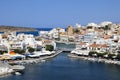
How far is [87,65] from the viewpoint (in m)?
15.8

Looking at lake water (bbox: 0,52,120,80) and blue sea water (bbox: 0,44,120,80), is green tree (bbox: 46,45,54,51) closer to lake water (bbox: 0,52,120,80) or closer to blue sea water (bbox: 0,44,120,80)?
blue sea water (bbox: 0,44,120,80)

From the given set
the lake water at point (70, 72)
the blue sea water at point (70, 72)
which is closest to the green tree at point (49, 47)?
the blue sea water at point (70, 72)

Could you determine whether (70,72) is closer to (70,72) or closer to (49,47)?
(70,72)

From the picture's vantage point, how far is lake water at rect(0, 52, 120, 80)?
12102mm

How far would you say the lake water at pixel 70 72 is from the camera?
12102mm

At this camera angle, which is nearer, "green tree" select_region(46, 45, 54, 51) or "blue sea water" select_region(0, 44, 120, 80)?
"blue sea water" select_region(0, 44, 120, 80)

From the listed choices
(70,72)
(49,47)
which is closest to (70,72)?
(70,72)

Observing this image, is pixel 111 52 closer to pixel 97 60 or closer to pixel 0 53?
pixel 97 60

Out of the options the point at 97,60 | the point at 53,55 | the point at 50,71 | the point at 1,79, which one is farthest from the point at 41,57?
the point at 1,79

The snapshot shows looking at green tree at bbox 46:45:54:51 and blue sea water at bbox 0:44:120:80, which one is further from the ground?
green tree at bbox 46:45:54:51

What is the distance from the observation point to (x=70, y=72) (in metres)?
13.3

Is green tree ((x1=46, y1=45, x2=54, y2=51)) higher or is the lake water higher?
green tree ((x1=46, y1=45, x2=54, y2=51))

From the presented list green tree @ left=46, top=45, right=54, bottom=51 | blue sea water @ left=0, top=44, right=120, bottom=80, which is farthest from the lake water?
green tree @ left=46, top=45, right=54, bottom=51

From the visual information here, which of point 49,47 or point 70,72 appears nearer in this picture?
point 70,72
